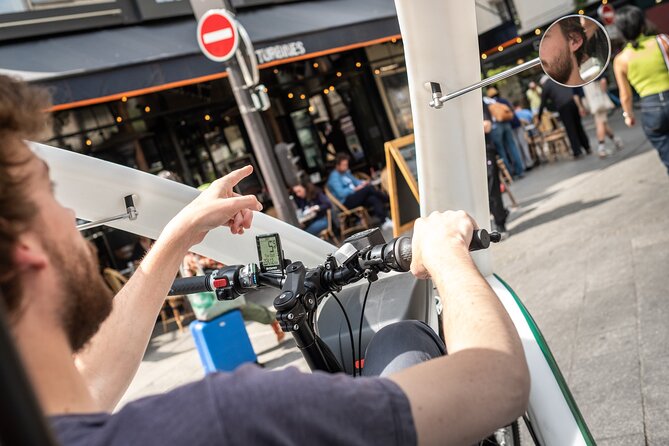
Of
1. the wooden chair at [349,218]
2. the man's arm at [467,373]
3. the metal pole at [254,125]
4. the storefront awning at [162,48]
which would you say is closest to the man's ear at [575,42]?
the man's arm at [467,373]

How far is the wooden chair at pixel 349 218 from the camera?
9789mm

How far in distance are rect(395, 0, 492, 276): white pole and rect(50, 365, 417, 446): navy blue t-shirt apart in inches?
44.7

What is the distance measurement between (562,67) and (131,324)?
137 centimetres

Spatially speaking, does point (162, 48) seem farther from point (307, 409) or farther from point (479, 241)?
point (307, 409)

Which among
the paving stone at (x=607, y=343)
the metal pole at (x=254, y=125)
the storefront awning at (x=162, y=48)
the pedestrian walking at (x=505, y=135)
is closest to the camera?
the paving stone at (x=607, y=343)

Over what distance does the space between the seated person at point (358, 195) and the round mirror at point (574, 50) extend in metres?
8.24

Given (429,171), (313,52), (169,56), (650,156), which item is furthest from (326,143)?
(429,171)

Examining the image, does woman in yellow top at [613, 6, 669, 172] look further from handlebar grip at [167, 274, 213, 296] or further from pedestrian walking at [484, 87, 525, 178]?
pedestrian walking at [484, 87, 525, 178]

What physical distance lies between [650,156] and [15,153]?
362 inches

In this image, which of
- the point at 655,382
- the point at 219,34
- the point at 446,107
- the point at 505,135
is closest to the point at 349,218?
the point at 505,135

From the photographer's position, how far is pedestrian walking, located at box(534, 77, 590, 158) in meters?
11.2

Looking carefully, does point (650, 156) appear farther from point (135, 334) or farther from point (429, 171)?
point (135, 334)

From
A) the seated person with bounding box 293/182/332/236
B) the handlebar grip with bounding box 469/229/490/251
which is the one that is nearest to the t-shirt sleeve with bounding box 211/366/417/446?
the handlebar grip with bounding box 469/229/490/251

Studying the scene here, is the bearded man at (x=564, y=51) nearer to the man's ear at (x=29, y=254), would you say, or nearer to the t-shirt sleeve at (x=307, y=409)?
the t-shirt sleeve at (x=307, y=409)
